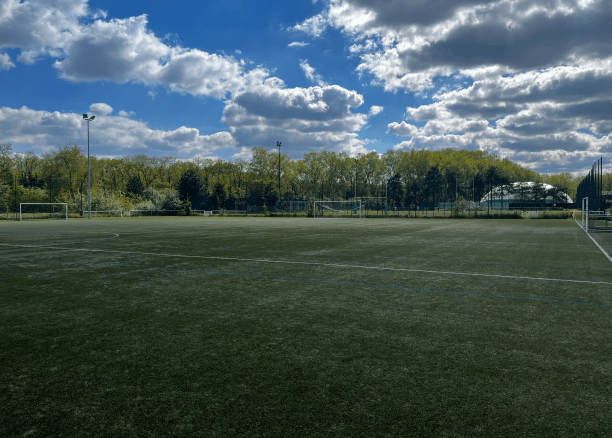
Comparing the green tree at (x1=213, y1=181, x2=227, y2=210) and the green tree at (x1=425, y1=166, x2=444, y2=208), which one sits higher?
the green tree at (x1=425, y1=166, x2=444, y2=208)

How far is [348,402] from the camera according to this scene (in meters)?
2.64

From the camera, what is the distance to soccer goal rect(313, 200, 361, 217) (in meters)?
50.8

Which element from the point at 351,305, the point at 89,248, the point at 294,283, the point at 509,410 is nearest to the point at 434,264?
the point at 294,283

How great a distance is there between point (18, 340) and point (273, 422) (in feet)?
9.43

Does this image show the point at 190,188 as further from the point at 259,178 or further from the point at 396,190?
the point at 396,190

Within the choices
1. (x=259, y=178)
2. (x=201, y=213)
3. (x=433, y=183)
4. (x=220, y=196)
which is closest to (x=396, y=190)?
(x=433, y=183)

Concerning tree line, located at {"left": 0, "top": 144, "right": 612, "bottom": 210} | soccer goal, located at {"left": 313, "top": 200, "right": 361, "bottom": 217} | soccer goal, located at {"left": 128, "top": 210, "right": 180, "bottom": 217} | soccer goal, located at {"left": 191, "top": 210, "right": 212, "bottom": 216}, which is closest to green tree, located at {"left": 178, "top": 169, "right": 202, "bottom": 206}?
tree line, located at {"left": 0, "top": 144, "right": 612, "bottom": 210}

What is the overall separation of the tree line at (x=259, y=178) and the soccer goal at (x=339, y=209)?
6.54 m

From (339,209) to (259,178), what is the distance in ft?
111

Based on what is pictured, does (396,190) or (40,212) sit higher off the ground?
(396,190)

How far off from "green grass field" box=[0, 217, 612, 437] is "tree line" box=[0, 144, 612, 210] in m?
49.0

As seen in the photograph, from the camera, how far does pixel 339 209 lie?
176ft

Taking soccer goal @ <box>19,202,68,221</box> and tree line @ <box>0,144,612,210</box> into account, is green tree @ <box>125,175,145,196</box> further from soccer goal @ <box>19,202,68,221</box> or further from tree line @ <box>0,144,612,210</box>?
soccer goal @ <box>19,202,68,221</box>

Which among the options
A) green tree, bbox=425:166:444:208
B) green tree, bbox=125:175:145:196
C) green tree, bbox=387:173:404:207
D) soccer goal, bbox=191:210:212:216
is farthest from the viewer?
green tree, bbox=425:166:444:208
